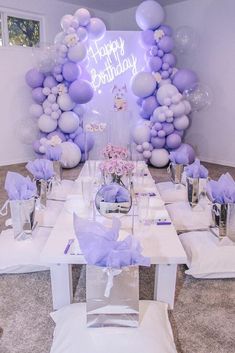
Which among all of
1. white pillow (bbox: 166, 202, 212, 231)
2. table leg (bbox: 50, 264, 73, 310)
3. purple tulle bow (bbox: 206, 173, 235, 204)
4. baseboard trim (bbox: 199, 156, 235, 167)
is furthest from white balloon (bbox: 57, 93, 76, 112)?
table leg (bbox: 50, 264, 73, 310)

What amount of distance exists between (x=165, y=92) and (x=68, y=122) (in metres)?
1.39

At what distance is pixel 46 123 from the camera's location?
4301 mm

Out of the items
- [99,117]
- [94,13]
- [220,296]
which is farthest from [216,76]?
[220,296]

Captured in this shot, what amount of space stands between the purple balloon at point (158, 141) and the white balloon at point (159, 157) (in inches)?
2.6

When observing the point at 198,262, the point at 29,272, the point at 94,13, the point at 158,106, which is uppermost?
→ the point at 94,13

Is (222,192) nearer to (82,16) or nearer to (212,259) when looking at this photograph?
(212,259)

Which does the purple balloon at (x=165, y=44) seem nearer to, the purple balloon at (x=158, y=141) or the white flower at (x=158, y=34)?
the white flower at (x=158, y=34)

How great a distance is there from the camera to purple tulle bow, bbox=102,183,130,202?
175cm

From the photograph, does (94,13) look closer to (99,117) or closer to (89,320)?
(99,117)

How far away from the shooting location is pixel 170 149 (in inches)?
178

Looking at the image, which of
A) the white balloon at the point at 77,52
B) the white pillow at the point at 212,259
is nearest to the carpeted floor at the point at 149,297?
the white pillow at the point at 212,259

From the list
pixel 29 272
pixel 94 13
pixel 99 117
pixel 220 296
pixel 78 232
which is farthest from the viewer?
pixel 94 13

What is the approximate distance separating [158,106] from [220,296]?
312 cm

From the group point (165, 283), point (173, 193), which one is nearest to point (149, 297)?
point (165, 283)
